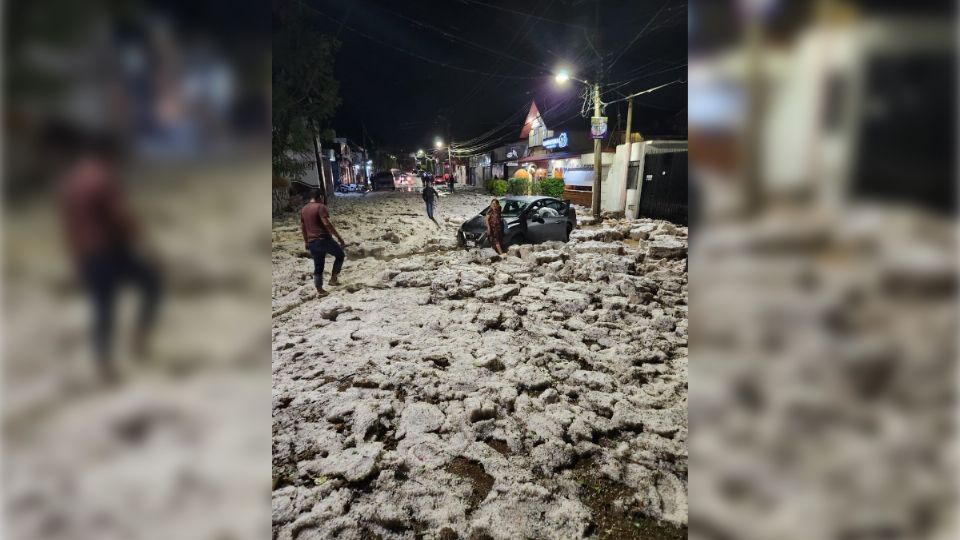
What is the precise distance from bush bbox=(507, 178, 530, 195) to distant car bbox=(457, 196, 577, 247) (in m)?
16.6

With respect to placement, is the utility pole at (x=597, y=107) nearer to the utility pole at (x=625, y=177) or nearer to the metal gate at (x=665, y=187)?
the utility pole at (x=625, y=177)

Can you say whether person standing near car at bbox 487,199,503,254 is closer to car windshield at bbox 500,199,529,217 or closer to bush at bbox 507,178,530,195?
car windshield at bbox 500,199,529,217

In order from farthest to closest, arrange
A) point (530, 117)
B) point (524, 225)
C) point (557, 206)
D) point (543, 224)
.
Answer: point (530, 117) < point (557, 206) < point (543, 224) < point (524, 225)

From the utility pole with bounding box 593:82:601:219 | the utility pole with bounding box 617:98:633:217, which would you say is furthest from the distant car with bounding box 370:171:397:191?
the utility pole with bounding box 617:98:633:217

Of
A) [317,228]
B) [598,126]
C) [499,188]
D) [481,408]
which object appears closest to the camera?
[481,408]

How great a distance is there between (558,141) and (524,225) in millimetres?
18518
